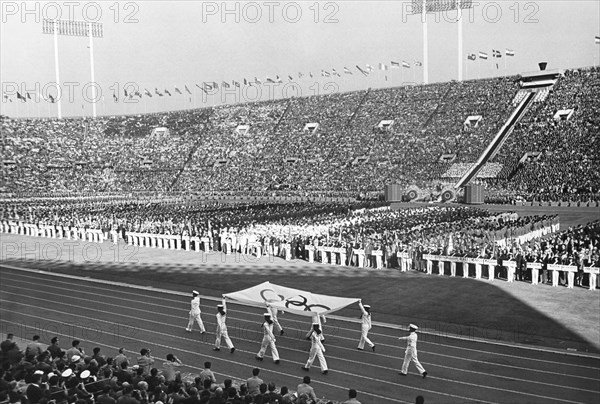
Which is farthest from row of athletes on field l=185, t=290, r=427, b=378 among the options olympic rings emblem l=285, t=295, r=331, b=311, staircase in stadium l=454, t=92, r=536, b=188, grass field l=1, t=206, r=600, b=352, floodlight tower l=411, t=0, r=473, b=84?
floodlight tower l=411, t=0, r=473, b=84

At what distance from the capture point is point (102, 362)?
10.2m

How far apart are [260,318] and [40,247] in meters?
22.8

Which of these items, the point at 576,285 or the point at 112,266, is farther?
the point at 112,266

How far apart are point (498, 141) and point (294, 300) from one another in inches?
1904

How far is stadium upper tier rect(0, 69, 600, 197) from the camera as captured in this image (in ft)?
178

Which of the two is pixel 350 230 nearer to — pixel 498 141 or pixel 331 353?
pixel 331 353

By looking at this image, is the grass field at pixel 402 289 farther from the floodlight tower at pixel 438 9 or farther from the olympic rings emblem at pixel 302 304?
the floodlight tower at pixel 438 9

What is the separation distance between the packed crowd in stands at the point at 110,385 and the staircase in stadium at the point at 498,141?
46.5 metres

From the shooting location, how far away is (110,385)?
9.20 metres

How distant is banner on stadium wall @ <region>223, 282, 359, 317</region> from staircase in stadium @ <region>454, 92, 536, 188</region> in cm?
4120

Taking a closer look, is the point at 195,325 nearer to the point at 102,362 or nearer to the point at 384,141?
the point at 102,362

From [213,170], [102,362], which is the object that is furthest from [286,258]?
[213,170]

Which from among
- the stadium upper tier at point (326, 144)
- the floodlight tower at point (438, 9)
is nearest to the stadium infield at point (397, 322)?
the stadium upper tier at point (326, 144)

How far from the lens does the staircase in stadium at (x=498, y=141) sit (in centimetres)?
5444
